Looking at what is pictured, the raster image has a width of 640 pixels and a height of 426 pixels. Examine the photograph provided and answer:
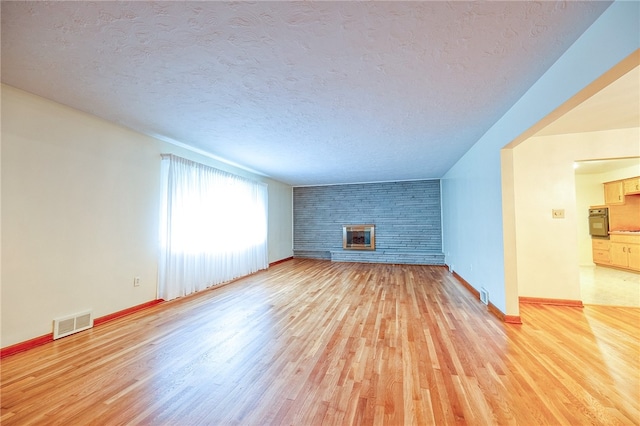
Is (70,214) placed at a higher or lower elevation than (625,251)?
higher

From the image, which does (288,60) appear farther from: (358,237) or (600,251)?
(600,251)

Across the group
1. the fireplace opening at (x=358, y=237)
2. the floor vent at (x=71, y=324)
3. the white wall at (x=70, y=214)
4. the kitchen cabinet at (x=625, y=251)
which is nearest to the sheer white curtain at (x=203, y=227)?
the white wall at (x=70, y=214)

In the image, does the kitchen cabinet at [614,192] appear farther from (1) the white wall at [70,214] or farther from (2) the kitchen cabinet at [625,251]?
(1) the white wall at [70,214]

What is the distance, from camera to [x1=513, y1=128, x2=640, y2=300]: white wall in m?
3.26

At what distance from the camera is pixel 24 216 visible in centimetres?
220

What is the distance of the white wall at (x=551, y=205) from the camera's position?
10.7 feet

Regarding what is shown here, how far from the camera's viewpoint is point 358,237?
24.2 ft

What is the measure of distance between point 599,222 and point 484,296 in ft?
16.0

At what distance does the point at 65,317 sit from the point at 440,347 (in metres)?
3.77

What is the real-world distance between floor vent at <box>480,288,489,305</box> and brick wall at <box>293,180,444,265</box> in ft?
10.3

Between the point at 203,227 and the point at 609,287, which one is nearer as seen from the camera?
the point at 609,287

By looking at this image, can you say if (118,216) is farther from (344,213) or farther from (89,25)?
(344,213)

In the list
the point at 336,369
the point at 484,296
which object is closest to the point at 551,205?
the point at 484,296

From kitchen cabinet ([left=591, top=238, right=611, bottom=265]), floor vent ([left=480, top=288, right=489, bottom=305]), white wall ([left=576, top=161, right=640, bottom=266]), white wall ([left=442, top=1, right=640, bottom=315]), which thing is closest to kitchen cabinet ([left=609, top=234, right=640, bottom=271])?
kitchen cabinet ([left=591, top=238, right=611, bottom=265])
